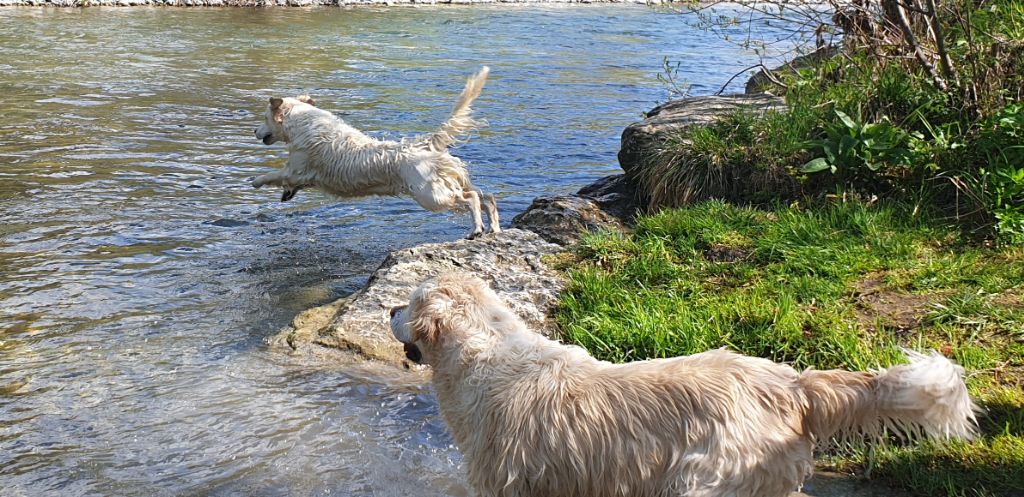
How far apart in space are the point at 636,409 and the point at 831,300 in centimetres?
235

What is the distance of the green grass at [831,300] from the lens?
3.93 meters

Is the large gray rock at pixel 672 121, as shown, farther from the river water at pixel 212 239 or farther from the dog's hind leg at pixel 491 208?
the river water at pixel 212 239

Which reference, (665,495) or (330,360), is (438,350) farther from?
(330,360)

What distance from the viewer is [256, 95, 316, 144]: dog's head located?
8.84 meters

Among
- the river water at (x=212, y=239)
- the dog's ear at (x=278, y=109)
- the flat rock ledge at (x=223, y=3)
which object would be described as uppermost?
the flat rock ledge at (x=223, y=3)

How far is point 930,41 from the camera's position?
710 cm

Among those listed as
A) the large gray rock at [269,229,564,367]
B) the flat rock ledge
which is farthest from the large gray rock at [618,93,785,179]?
the flat rock ledge

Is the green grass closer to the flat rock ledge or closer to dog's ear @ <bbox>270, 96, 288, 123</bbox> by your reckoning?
dog's ear @ <bbox>270, 96, 288, 123</bbox>

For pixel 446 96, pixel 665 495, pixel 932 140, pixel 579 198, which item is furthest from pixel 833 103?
pixel 446 96

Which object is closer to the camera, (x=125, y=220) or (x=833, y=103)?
(x=833, y=103)

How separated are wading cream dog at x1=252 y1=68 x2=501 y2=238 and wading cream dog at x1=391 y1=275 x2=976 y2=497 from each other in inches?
162

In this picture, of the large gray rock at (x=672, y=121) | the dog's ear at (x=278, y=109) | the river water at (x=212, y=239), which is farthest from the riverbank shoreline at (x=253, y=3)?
the dog's ear at (x=278, y=109)

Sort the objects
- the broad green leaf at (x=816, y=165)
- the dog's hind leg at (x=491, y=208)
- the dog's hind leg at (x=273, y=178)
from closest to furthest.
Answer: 1. the broad green leaf at (x=816, y=165)
2. the dog's hind leg at (x=491, y=208)
3. the dog's hind leg at (x=273, y=178)

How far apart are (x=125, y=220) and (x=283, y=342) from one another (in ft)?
11.3
